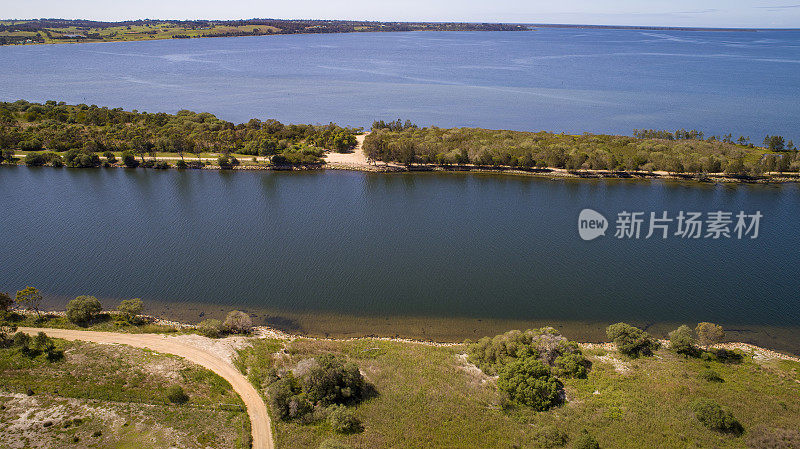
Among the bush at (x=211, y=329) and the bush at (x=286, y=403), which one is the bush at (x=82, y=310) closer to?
the bush at (x=211, y=329)

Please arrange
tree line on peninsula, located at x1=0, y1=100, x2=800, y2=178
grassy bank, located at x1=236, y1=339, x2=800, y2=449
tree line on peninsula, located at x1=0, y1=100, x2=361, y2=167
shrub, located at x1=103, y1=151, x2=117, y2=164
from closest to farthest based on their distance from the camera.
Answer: grassy bank, located at x1=236, y1=339, x2=800, y2=449
tree line on peninsula, located at x1=0, y1=100, x2=800, y2=178
tree line on peninsula, located at x1=0, y1=100, x2=361, y2=167
shrub, located at x1=103, y1=151, x2=117, y2=164

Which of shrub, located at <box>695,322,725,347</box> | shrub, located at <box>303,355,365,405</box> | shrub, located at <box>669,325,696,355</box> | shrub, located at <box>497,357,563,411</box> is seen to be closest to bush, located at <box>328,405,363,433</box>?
shrub, located at <box>303,355,365,405</box>

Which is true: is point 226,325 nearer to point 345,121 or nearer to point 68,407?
point 68,407

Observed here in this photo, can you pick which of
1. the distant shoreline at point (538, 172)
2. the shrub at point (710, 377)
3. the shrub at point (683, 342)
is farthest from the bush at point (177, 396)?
the distant shoreline at point (538, 172)

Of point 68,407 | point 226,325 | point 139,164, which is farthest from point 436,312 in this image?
point 139,164

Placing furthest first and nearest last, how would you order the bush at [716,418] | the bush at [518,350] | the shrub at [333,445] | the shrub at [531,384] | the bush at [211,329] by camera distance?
the bush at [211,329] → the bush at [518,350] → the shrub at [531,384] → the bush at [716,418] → the shrub at [333,445]

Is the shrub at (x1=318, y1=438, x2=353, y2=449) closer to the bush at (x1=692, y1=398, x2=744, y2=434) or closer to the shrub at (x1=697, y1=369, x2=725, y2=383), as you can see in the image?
the bush at (x1=692, y1=398, x2=744, y2=434)

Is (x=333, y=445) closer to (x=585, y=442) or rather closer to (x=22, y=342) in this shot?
(x=585, y=442)
